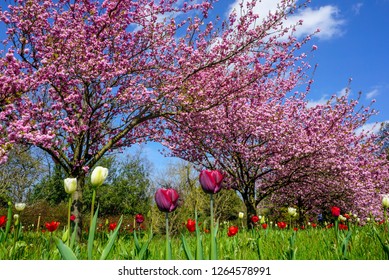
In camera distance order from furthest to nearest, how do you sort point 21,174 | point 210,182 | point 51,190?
point 21,174 < point 51,190 < point 210,182

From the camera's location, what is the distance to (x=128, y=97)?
28.8ft

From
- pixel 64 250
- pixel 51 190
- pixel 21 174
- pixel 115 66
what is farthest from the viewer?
pixel 21 174

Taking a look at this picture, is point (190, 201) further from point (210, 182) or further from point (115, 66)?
point (210, 182)

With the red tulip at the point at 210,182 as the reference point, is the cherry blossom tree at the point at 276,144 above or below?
above

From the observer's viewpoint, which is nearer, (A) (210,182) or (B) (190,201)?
(A) (210,182)

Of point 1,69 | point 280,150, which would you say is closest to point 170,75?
point 1,69

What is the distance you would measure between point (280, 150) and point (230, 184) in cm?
208

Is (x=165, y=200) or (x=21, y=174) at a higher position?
(x=21, y=174)

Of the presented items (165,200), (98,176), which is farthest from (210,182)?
(98,176)

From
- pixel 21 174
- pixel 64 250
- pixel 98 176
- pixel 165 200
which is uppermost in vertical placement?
pixel 21 174

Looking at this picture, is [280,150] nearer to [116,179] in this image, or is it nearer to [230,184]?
[230,184]

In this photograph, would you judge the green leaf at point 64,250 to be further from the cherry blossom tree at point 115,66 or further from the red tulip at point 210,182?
the cherry blossom tree at point 115,66

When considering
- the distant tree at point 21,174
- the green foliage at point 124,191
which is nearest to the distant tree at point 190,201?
the green foliage at point 124,191

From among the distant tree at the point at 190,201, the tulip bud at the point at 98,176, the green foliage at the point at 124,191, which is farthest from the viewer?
the green foliage at the point at 124,191
